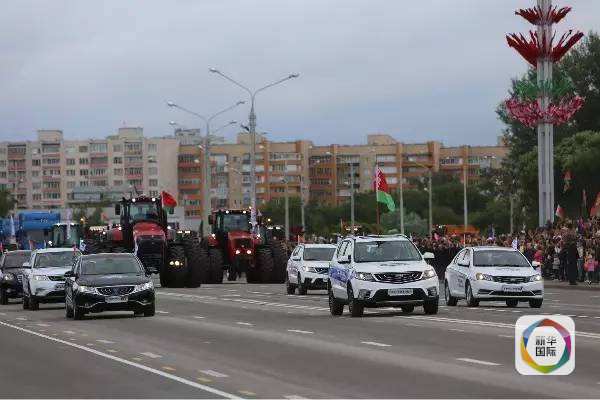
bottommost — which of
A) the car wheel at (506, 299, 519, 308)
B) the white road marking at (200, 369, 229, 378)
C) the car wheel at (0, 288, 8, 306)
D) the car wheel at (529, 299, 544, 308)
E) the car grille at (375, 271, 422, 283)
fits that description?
the car wheel at (0, 288, 8, 306)

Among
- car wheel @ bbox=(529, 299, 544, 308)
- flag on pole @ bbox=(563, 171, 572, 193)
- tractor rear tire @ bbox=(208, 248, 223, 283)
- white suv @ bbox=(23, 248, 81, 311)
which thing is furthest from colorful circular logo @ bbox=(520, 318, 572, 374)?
flag on pole @ bbox=(563, 171, 572, 193)

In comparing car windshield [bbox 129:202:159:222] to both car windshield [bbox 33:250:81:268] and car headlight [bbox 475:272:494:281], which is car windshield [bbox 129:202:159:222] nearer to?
car windshield [bbox 33:250:81:268]

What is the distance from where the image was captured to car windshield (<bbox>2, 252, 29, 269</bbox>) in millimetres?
48906

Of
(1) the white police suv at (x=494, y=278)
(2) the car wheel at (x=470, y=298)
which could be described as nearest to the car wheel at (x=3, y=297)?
(1) the white police suv at (x=494, y=278)


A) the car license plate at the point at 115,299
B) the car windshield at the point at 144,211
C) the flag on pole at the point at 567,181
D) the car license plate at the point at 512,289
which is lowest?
the car license plate at the point at 115,299

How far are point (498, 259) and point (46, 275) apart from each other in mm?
11807

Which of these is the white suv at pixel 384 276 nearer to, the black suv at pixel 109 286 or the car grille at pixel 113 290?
the black suv at pixel 109 286

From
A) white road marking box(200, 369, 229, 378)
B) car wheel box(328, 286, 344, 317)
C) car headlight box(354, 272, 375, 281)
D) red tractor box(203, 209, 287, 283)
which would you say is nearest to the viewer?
white road marking box(200, 369, 229, 378)

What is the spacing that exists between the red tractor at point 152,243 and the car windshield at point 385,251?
21.7m

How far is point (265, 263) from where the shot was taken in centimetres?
6119

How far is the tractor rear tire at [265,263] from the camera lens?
61031mm

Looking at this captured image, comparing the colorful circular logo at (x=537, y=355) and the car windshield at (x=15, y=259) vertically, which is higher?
the car windshield at (x=15, y=259)

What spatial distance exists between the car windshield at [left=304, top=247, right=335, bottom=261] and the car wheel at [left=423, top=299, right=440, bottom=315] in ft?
54.9

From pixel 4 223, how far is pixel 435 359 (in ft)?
249
